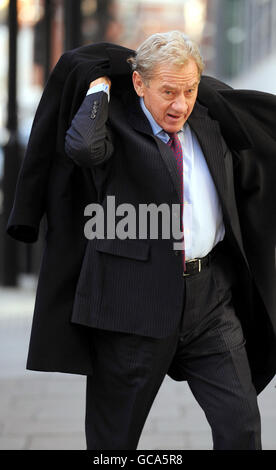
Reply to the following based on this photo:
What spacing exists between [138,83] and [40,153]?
39 cm

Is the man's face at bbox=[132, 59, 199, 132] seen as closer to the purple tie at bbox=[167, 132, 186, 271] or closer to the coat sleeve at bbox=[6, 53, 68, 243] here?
the purple tie at bbox=[167, 132, 186, 271]

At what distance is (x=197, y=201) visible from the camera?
9.42 ft

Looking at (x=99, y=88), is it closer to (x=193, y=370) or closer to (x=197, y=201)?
(x=197, y=201)

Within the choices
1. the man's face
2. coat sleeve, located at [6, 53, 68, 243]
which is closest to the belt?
the man's face

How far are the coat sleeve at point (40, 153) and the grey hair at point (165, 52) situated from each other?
0.30m

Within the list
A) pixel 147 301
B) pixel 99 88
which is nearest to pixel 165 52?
pixel 99 88

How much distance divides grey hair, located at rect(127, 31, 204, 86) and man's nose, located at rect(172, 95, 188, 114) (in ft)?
0.34

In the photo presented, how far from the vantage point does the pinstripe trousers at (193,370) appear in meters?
2.86

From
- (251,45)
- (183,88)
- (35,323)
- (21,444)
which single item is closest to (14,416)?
(21,444)

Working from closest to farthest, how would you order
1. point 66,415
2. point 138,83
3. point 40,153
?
point 138,83
point 40,153
point 66,415

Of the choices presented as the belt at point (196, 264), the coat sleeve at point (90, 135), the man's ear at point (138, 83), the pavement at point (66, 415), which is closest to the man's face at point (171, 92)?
the man's ear at point (138, 83)
